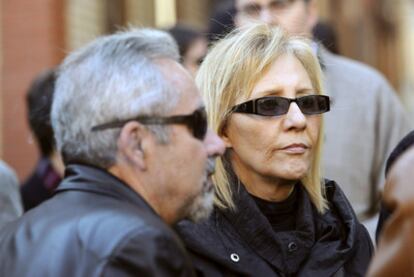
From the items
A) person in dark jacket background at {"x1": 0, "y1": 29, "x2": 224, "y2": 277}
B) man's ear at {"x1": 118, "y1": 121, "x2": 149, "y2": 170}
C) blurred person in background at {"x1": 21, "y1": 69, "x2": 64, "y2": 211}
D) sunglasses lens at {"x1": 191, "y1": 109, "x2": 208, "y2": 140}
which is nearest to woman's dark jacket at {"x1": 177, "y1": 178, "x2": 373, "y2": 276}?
person in dark jacket background at {"x1": 0, "y1": 29, "x2": 224, "y2": 277}

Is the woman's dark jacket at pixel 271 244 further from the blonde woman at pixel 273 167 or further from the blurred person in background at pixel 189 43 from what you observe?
the blurred person in background at pixel 189 43

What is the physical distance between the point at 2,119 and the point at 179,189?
546cm

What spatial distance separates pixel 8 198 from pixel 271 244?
68.3 inches

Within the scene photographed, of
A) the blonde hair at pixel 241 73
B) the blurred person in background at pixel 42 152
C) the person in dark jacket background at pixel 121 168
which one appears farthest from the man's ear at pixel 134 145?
the blurred person in background at pixel 42 152

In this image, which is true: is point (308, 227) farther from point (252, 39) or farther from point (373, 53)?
point (373, 53)

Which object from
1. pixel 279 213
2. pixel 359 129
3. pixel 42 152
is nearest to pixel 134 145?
pixel 279 213

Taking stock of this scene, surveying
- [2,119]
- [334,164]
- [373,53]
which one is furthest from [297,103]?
[373,53]

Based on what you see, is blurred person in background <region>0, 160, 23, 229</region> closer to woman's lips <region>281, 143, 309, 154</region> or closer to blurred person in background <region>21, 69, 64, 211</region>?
blurred person in background <region>21, 69, 64, 211</region>

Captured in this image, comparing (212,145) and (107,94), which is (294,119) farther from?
(107,94)

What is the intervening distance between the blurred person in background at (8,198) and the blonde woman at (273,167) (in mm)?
1435

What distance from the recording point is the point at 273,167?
414 centimetres

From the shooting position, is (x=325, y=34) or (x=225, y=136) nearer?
(x=225, y=136)

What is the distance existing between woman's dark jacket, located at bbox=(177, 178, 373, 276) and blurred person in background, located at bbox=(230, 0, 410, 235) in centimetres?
164

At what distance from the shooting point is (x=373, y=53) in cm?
1633
